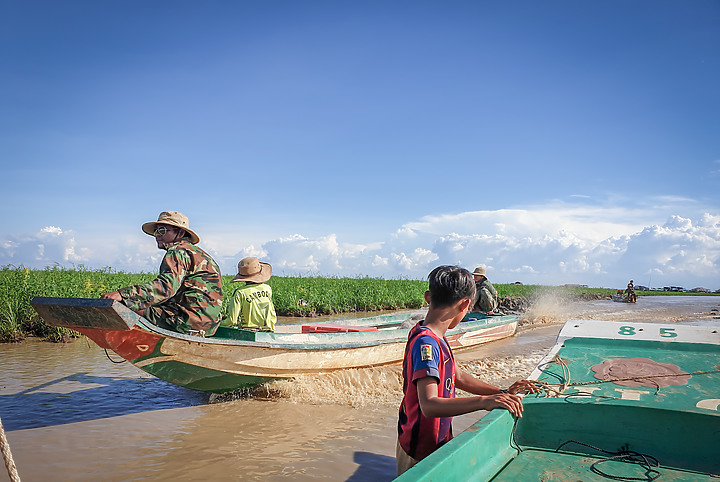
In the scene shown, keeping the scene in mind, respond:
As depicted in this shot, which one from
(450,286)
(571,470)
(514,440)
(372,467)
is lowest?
(372,467)

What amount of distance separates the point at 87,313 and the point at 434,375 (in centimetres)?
371

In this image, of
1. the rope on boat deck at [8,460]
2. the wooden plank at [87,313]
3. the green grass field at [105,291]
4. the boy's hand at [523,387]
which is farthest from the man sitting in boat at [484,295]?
the rope on boat deck at [8,460]

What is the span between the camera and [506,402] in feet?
7.88

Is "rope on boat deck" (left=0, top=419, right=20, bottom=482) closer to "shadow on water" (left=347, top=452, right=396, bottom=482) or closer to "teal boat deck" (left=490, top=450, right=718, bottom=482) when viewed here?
"teal boat deck" (left=490, top=450, right=718, bottom=482)

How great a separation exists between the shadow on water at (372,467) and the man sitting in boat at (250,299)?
9.72 ft

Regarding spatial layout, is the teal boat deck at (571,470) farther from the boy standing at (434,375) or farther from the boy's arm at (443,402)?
the boy's arm at (443,402)

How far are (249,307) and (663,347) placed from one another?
5.12 m

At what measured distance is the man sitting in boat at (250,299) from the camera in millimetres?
7160

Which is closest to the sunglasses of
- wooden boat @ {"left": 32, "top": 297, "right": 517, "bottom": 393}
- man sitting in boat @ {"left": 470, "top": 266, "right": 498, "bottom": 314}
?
wooden boat @ {"left": 32, "top": 297, "right": 517, "bottom": 393}

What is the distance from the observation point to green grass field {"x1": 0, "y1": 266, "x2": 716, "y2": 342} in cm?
1008

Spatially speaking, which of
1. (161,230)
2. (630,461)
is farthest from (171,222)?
(630,461)

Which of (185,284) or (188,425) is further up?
Result: (185,284)

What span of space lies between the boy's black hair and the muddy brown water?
8.57 feet

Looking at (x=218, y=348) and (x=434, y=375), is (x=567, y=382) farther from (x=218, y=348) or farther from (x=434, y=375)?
(x=218, y=348)
